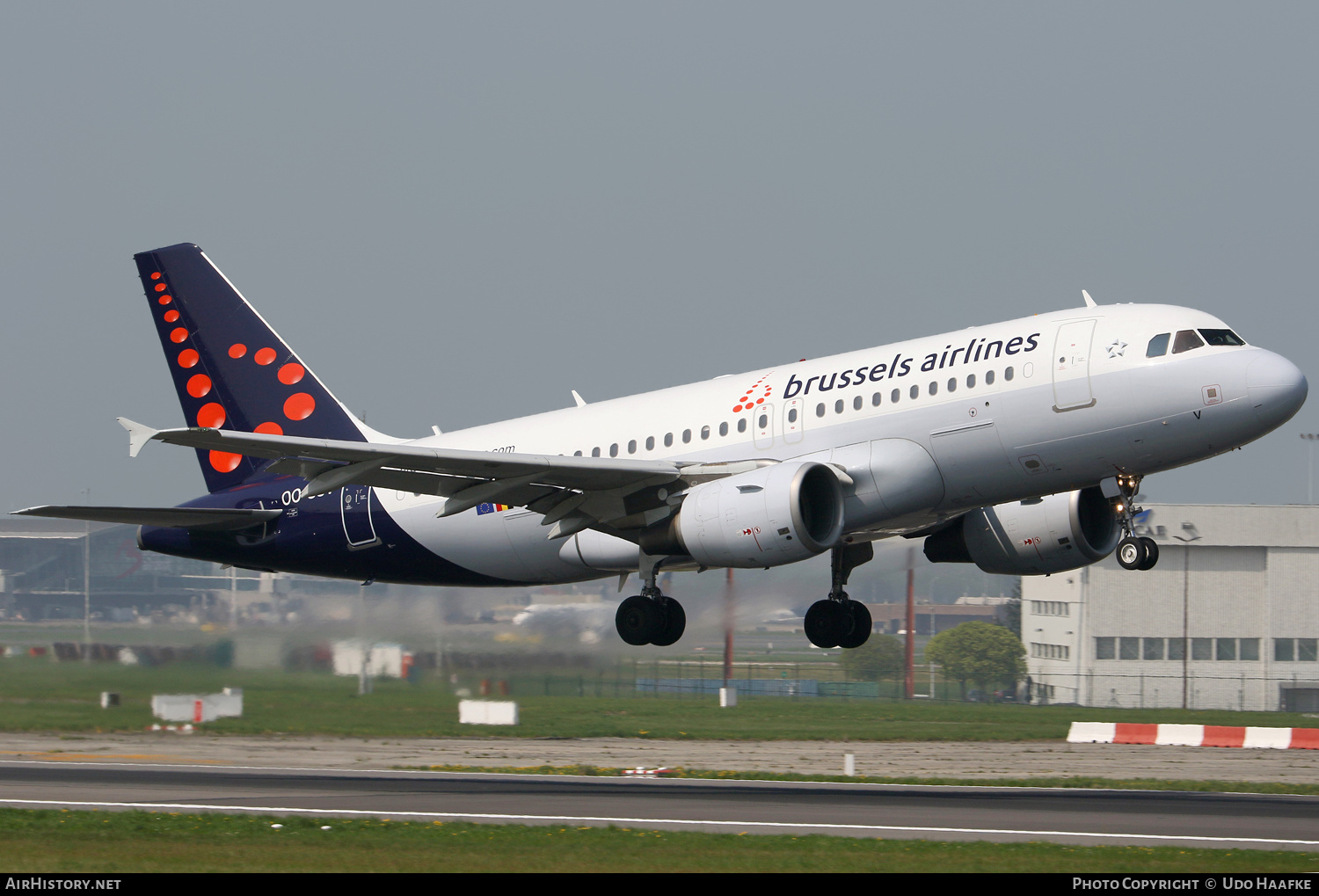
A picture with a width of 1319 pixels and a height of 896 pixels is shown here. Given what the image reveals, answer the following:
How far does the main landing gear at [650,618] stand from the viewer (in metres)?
30.5

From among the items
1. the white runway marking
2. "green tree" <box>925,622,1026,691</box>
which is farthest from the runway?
"green tree" <box>925,622,1026,691</box>

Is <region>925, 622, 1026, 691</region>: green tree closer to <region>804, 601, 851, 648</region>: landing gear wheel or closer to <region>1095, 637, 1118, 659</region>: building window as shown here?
<region>1095, 637, 1118, 659</region>: building window

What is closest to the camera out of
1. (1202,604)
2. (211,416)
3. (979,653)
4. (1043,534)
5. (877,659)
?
(1043,534)

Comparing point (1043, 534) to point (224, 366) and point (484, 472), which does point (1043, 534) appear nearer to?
point (484, 472)

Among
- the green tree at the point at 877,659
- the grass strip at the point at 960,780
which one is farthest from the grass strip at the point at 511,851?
the green tree at the point at 877,659

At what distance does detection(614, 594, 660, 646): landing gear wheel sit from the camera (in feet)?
100

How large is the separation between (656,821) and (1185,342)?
1191 cm

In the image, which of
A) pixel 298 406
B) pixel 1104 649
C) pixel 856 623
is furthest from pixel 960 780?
pixel 1104 649

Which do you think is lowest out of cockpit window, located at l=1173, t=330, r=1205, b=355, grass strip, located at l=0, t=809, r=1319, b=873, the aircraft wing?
grass strip, located at l=0, t=809, r=1319, b=873

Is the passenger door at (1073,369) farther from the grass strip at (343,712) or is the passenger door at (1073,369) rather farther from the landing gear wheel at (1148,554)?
the grass strip at (343,712)

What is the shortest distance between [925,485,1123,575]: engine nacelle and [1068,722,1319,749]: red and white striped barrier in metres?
17.4

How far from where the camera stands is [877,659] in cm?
7381

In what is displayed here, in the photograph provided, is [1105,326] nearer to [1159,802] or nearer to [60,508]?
[1159,802]

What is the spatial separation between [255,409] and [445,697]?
11.4m
